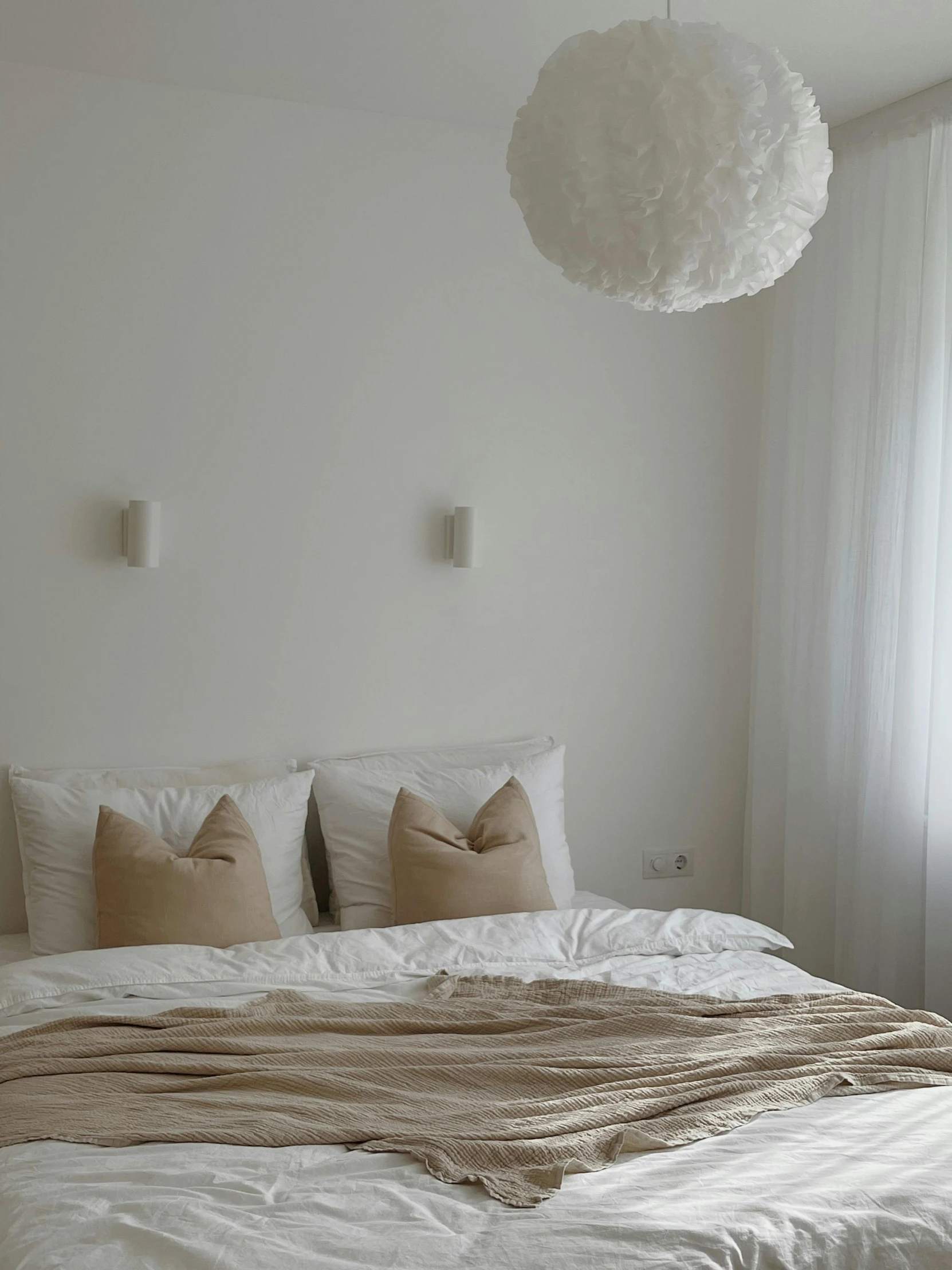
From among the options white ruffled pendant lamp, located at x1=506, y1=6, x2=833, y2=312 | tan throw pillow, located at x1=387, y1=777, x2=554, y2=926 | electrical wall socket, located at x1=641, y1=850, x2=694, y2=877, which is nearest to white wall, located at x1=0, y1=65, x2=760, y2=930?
electrical wall socket, located at x1=641, y1=850, x2=694, y2=877

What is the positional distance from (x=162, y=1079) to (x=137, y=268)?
6.85ft

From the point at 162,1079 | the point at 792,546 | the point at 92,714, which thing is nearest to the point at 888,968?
the point at 792,546

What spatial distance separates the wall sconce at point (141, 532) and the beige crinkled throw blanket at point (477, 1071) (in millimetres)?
1259

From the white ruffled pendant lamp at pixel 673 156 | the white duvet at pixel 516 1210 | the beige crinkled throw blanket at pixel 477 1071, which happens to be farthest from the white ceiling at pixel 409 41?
the white duvet at pixel 516 1210

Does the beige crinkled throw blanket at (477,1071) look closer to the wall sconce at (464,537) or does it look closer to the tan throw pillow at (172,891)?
the tan throw pillow at (172,891)

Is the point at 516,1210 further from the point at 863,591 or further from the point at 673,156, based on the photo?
the point at 863,591

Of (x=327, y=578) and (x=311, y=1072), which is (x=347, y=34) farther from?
(x=311, y=1072)

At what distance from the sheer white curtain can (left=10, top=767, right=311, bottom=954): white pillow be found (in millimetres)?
1525

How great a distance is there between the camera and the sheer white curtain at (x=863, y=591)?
10.0 feet

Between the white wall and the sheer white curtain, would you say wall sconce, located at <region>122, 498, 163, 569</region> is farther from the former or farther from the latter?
the sheer white curtain

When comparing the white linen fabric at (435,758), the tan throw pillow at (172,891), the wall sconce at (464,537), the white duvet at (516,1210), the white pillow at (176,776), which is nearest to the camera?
the white duvet at (516,1210)

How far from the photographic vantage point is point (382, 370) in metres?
3.32

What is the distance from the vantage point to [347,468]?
130 inches

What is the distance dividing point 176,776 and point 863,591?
6.50ft
